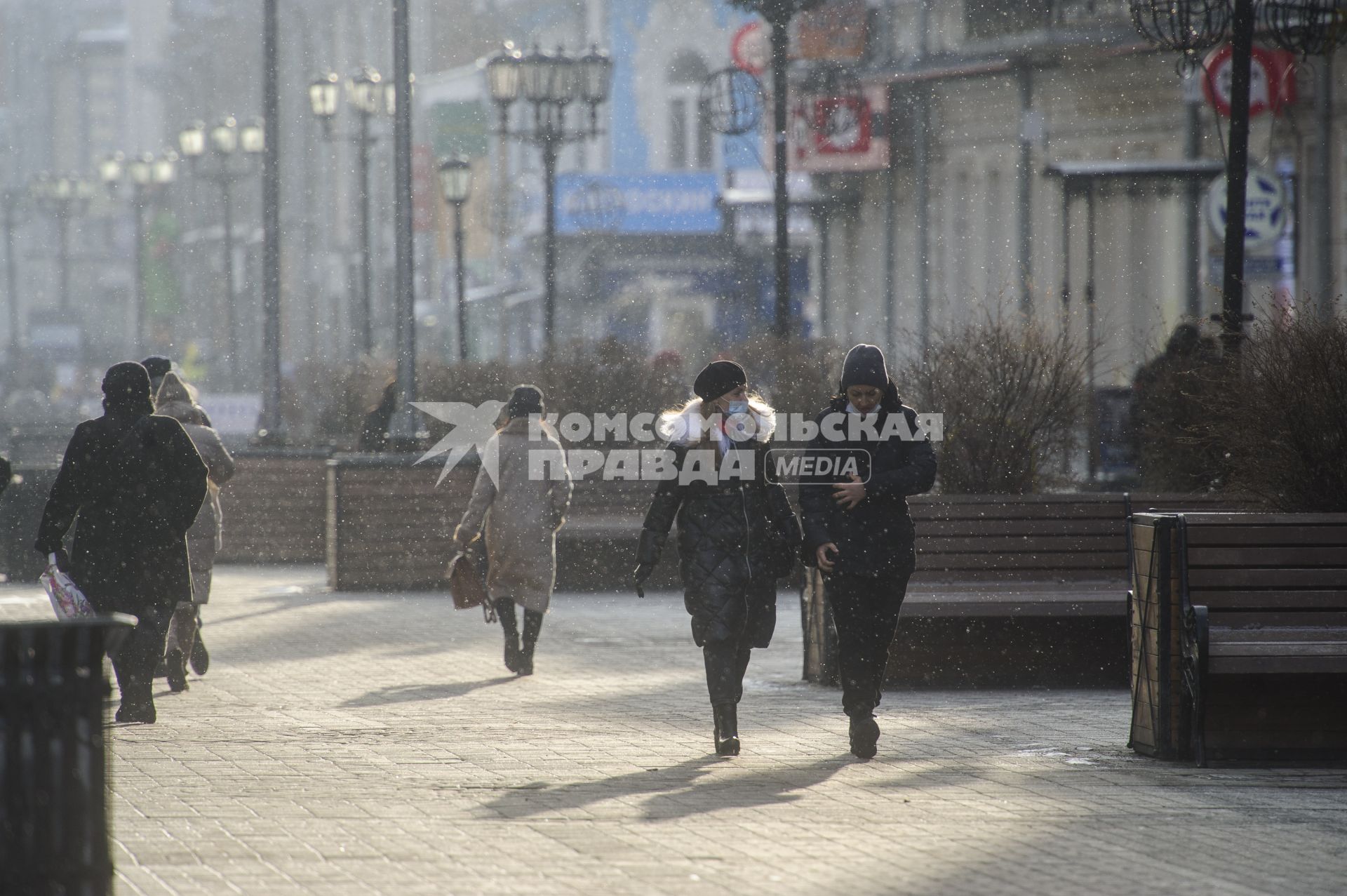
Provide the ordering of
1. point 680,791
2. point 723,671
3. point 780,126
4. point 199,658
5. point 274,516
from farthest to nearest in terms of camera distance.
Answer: point 274,516
point 780,126
point 199,658
point 723,671
point 680,791

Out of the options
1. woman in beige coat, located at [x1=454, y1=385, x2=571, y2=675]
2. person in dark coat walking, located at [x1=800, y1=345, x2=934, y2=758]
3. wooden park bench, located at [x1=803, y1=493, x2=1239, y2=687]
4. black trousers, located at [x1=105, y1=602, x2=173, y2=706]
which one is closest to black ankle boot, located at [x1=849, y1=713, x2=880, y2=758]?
person in dark coat walking, located at [x1=800, y1=345, x2=934, y2=758]

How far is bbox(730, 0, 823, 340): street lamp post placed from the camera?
1891 centimetres

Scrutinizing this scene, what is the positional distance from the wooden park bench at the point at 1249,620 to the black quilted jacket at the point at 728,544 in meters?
1.50

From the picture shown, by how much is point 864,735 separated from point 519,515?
13.8ft

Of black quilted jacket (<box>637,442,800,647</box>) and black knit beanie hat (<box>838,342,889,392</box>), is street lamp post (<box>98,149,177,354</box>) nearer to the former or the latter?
black quilted jacket (<box>637,442,800,647</box>)

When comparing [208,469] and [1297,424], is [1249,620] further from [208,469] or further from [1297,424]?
[208,469]

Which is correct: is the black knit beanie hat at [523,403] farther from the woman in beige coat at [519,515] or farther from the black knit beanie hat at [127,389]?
the black knit beanie hat at [127,389]

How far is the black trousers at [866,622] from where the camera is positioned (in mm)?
8469

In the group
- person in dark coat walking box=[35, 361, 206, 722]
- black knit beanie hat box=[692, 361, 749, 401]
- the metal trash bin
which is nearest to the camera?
the metal trash bin

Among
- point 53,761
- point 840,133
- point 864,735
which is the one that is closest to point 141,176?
point 840,133

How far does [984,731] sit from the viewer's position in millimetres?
9133

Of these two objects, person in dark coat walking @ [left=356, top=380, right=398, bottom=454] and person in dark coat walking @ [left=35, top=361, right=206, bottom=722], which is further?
person in dark coat walking @ [left=356, top=380, right=398, bottom=454]

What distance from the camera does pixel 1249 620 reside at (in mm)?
8125

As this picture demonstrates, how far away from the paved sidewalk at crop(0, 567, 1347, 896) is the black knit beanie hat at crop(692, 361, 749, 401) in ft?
4.76
